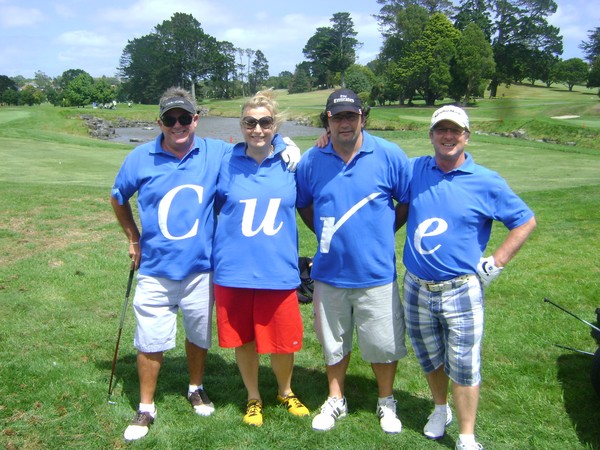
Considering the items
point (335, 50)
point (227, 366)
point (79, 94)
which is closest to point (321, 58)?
point (335, 50)

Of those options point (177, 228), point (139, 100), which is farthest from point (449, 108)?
point (139, 100)

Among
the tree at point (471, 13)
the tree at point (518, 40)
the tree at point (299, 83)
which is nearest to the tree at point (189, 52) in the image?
the tree at point (299, 83)

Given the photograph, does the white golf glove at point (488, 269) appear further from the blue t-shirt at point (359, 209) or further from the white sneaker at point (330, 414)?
the white sneaker at point (330, 414)

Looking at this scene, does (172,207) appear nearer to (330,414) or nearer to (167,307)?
(167,307)

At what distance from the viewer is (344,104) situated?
3.28 meters

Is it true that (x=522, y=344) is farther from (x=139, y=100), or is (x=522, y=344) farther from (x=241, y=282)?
(x=139, y=100)

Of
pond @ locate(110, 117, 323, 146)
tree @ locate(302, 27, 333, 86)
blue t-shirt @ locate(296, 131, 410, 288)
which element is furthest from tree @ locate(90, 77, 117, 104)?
blue t-shirt @ locate(296, 131, 410, 288)

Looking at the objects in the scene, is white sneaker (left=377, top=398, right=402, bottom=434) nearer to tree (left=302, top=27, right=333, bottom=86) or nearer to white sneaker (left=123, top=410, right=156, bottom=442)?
white sneaker (left=123, top=410, right=156, bottom=442)

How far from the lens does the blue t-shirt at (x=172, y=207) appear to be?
3398 mm

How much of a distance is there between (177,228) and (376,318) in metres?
1.38

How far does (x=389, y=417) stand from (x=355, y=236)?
122 centimetres

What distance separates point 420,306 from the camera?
330cm

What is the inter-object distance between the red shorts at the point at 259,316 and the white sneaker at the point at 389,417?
2.49ft

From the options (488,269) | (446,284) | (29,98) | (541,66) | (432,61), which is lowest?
(29,98)
